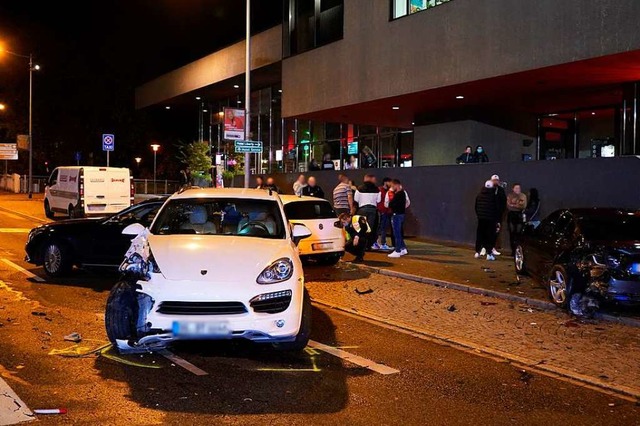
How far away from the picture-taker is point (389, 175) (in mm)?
20922

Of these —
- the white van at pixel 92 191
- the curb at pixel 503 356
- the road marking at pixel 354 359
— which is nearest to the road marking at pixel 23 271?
the curb at pixel 503 356

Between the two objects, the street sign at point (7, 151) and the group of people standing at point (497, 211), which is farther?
the street sign at point (7, 151)

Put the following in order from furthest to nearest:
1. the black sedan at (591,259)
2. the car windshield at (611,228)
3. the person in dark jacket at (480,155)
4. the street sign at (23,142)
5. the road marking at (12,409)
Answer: the street sign at (23,142)
the person in dark jacket at (480,155)
the car windshield at (611,228)
the black sedan at (591,259)
the road marking at (12,409)

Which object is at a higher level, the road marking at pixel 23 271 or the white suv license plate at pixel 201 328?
the white suv license plate at pixel 201 328

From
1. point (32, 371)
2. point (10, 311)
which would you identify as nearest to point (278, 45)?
point (10, 311)

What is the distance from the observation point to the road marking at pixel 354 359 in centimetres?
661

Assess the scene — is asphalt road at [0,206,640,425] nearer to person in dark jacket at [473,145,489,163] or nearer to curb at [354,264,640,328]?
curb at [354,264,640,328]

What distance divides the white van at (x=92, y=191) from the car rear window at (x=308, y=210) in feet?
41.3

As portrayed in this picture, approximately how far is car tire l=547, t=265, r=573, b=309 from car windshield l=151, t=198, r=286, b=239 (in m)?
4.29

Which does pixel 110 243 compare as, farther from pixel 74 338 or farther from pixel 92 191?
pixel 92 191

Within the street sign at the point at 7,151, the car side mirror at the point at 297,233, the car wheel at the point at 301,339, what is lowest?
the car wheel at the point at 301,339

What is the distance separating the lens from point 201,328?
6070mm

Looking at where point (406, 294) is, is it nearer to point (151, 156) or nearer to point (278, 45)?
point (278, 45)

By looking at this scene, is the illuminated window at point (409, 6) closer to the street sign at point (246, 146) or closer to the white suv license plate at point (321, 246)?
the street sign at point (246, 146)
